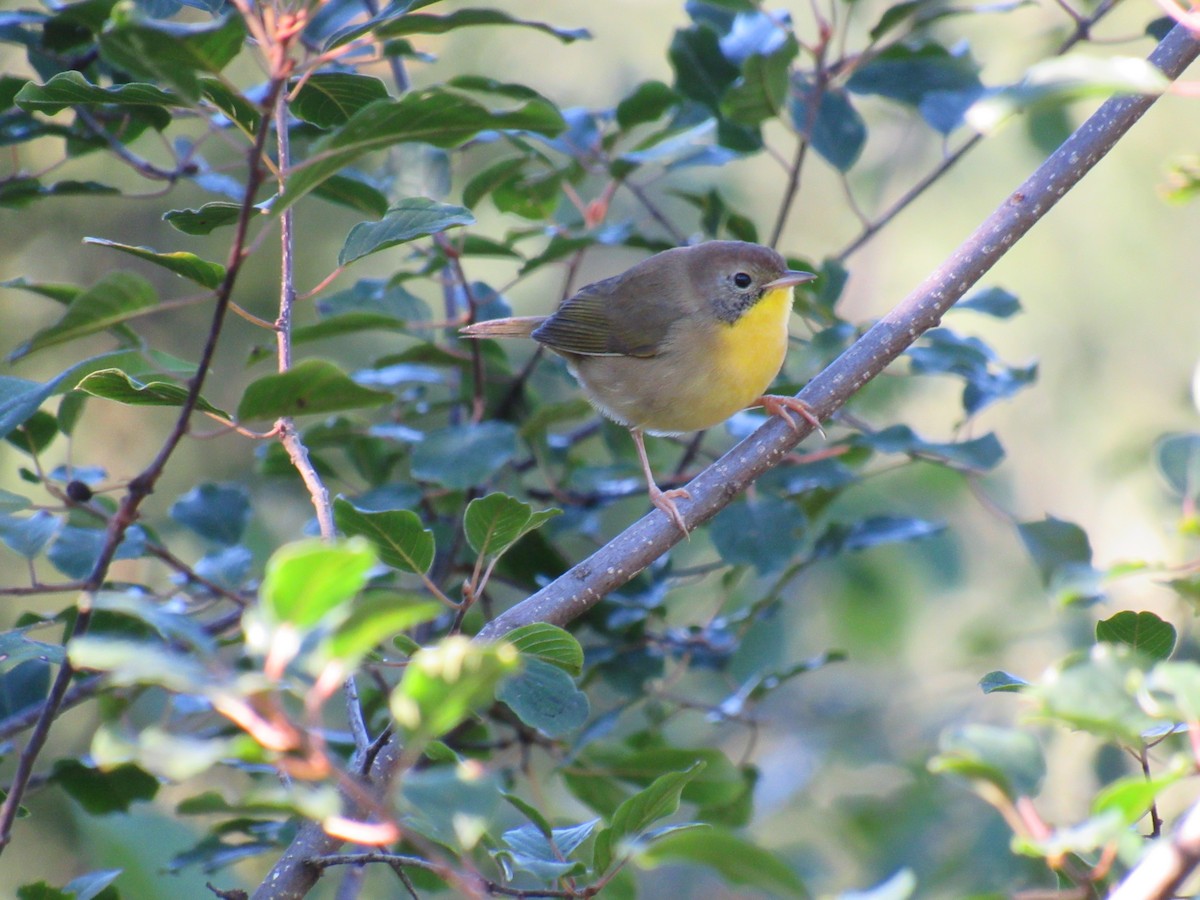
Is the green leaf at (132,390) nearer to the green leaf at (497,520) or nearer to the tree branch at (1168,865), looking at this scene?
the green leaf at (497,520)

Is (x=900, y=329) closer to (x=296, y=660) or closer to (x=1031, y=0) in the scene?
(x=1031, y=0)

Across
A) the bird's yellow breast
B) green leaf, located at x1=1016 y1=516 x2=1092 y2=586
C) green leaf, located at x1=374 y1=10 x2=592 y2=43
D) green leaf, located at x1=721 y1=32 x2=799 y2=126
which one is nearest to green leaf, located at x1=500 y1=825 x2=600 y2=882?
green leaf, located at x1=374 y1=10 x2=592 y2=43

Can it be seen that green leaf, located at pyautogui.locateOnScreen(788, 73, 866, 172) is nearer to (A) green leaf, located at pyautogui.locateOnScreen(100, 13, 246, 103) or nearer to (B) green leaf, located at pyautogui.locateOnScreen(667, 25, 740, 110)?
(B) green leaf, located at pyautogui.locateOnScreen(667, 25, 740, 110)

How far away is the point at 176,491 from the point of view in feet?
17.3

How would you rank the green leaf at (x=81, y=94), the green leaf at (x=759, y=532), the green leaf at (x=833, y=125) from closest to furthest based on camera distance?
the green leaf at (x=81, y=94) < the green leaf at (x=759, y=532) < the green leaf at (x=833, y=125)

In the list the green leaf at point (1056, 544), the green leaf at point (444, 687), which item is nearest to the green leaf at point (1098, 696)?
the green leaf at point (444, 687)

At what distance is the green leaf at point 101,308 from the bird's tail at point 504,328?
137cm

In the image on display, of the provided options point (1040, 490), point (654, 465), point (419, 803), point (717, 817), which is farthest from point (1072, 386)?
point (419, 803)

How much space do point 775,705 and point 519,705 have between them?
4366 millimetres

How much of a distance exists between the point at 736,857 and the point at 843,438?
7.08ft

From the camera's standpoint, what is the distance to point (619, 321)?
4.09 meters

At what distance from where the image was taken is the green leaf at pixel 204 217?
1.99 meters

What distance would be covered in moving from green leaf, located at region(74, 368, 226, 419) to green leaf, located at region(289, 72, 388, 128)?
739mm

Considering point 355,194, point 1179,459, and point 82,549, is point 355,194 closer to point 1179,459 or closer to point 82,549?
point 82,549
